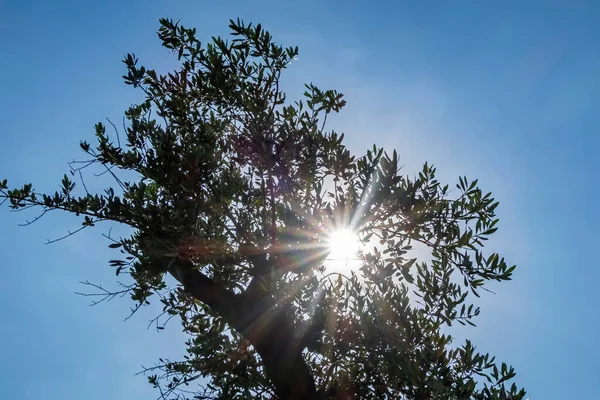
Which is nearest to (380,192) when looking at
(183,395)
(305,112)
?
(305,112)

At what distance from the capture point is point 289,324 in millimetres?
5961

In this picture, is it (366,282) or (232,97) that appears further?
(232,97)

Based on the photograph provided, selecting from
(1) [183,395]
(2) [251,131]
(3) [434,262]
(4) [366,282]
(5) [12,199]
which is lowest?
(1) [183,395]

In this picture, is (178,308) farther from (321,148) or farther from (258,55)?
(258,55)

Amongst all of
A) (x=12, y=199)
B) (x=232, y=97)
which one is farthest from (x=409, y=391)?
(x=12, y=199)

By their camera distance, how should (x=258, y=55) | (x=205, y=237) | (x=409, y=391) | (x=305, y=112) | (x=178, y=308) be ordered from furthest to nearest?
(x=178, y=308) < (x=305, y=112) < (x=258, y=55) < (x=205, y=237) < (x=409, y=391)

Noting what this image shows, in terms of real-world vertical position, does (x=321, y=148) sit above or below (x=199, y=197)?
above

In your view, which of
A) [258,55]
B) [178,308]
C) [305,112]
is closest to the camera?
[258,55]

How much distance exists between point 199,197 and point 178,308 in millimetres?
2673

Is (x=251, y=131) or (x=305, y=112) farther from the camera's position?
(x=305, y=112)

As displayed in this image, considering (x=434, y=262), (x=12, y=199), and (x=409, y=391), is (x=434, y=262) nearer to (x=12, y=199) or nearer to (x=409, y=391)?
(x=409, y=391)

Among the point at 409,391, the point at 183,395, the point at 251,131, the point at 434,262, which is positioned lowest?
the point at 183,395

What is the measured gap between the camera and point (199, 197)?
610 cm

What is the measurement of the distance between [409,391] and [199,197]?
3889mm
